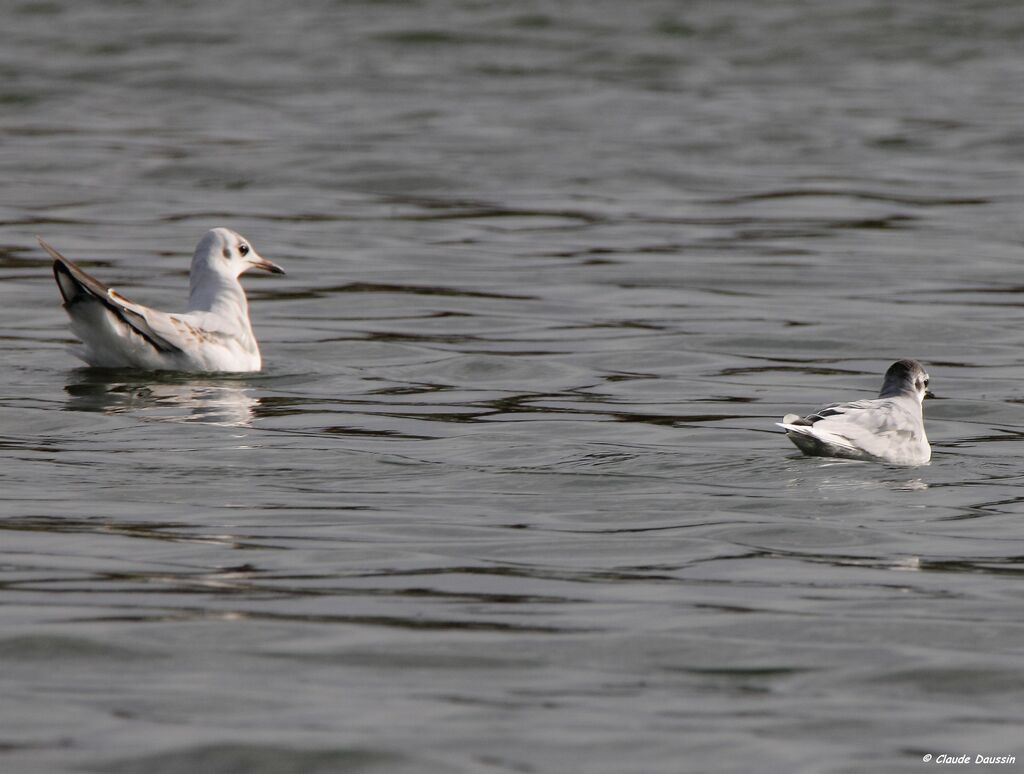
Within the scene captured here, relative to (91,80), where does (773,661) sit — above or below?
below

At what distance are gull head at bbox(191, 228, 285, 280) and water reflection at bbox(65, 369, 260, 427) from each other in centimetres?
113

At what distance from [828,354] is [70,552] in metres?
6.86

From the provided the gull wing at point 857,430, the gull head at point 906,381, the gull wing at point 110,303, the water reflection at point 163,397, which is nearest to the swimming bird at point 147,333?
the gull wing at point 110,303

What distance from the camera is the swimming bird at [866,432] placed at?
910cm

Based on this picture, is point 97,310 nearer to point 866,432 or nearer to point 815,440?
point 815,440

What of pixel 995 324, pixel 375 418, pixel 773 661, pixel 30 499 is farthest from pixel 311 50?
pixel 773 661

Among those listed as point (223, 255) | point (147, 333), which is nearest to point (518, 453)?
point (147, 333)

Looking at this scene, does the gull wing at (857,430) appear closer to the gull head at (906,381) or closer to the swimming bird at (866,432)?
the swimming bird at (866,432)

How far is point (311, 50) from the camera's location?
32.9 metres

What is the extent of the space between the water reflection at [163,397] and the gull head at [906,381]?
10.7ft

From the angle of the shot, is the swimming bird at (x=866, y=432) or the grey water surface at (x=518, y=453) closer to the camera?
the grey water surface at (x=518, y=453)

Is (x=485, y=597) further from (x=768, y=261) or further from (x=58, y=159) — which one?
(x=58, y=159)

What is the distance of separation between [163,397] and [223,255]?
1.87 m

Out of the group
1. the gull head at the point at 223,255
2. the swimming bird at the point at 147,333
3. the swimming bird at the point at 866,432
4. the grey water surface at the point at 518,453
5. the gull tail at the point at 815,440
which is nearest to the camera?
the grey water surface at the point at 518,453
